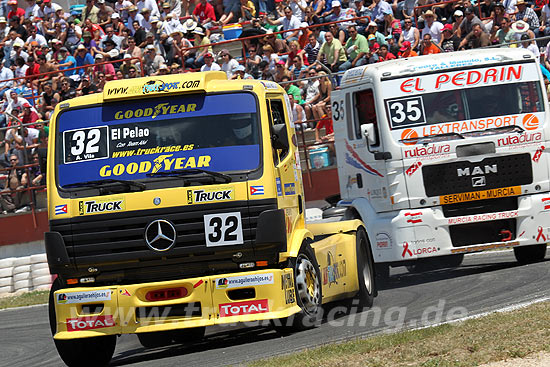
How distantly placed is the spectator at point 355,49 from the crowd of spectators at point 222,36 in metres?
0.03

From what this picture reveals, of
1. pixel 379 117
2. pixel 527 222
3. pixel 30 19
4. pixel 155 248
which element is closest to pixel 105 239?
pixel 155 248

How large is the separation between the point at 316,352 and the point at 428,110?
19.9 ft

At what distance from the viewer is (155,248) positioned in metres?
9.45

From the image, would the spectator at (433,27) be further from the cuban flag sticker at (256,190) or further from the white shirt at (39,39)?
the cuban flag sticker at (256,190)

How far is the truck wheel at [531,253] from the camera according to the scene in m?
14.3

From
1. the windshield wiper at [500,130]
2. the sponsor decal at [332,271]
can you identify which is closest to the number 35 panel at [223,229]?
the sponsor decal at [332,271]

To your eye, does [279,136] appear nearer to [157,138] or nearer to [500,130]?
[157,138]

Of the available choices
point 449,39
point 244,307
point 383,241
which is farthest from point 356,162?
point 449,39

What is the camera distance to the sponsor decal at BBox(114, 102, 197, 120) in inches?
391

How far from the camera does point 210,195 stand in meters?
9.43

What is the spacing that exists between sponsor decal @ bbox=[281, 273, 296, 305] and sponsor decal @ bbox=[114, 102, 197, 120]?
1.82 m

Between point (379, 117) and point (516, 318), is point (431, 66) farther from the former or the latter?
point (516, 318)

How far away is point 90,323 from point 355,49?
13.6 meters

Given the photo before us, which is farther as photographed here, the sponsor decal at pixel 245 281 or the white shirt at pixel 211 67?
the white shirt at pixel 211 67
